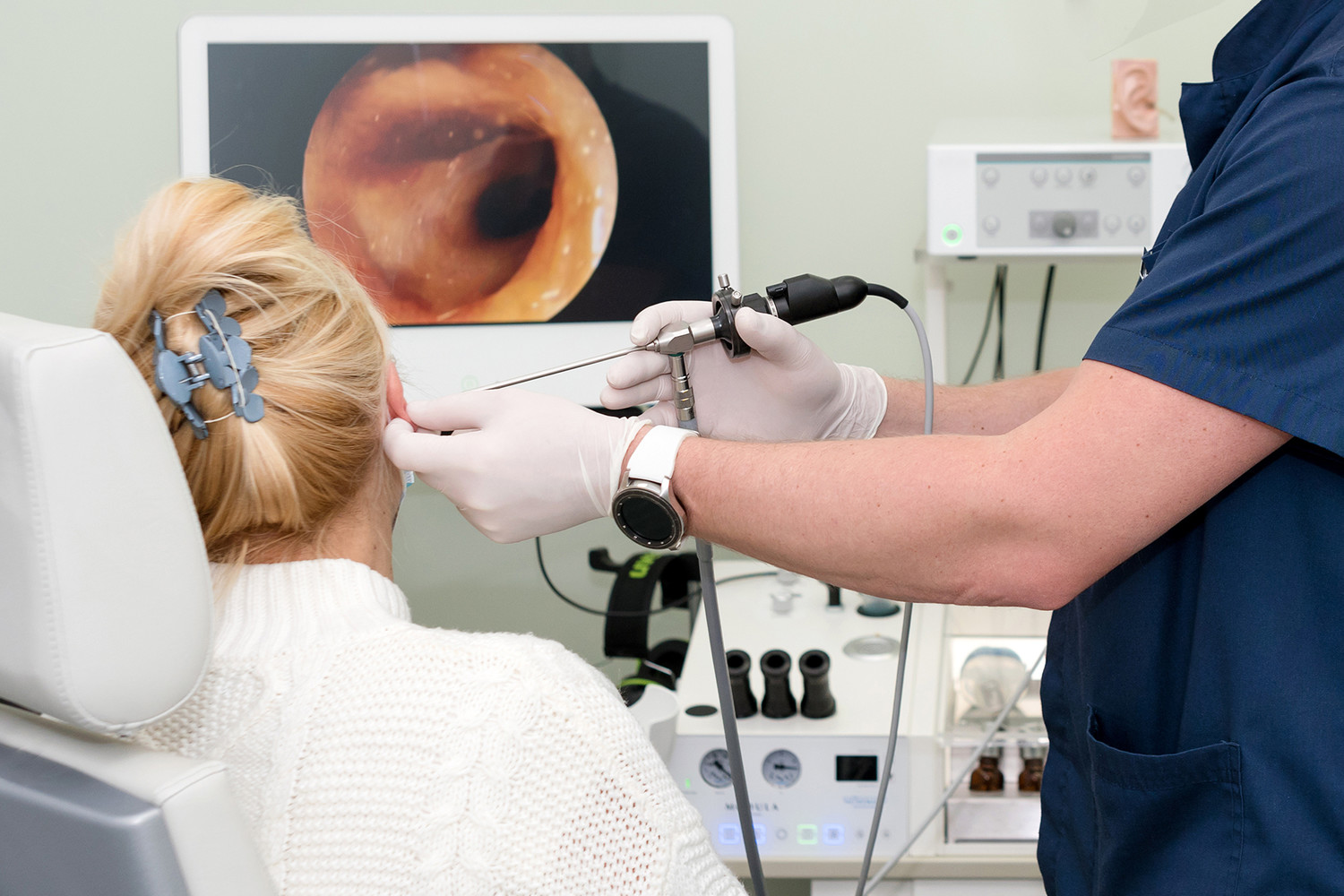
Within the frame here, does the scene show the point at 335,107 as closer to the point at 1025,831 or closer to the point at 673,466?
the point at 673,466

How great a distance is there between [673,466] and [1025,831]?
2.50 ft

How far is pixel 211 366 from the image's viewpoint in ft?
2.42

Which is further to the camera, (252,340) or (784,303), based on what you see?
(784,303)

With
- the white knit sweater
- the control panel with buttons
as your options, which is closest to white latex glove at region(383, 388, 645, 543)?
the white knit sweater

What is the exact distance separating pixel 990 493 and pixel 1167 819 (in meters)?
0.33

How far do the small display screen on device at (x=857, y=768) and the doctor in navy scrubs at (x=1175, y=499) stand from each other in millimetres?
334

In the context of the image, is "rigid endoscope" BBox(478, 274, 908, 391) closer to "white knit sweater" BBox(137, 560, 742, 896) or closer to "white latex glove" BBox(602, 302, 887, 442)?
"white latex glove" BBox(602, 302, 887, 442)

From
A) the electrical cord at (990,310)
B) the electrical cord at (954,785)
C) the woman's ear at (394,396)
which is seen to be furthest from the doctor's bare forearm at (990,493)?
the electrical cord at (990,310)

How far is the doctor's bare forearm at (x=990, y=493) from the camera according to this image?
2.21 ft

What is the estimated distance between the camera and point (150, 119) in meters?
1.88

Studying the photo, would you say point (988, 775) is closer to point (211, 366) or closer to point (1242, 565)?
point (1242, 565)

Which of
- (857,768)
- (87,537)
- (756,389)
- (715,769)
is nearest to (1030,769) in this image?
(857,768)

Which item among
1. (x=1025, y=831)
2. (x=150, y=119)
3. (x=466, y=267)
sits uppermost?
(x=150, y=119)

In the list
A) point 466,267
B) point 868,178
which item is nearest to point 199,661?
point 466,267
